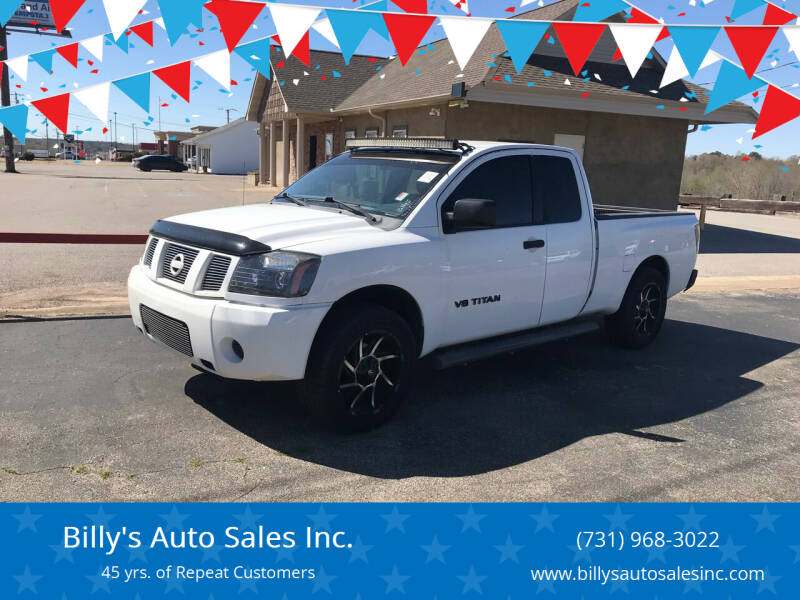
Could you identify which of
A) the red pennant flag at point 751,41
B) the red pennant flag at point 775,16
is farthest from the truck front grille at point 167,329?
the red pennant flag at point 775,16

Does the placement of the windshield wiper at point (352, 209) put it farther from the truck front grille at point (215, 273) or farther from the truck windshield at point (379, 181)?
the truck front grille at point (215, 273)

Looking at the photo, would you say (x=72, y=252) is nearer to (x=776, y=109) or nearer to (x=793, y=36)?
(x=776, y=109)

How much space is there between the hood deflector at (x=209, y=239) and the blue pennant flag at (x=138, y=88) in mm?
2310

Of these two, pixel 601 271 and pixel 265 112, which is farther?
pixel 265 112

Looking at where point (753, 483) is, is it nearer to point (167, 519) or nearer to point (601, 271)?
point (601, 271)

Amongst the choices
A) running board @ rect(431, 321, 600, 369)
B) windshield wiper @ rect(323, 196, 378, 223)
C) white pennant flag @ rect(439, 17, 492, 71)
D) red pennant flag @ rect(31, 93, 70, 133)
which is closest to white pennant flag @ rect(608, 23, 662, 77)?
white pennant flag @ rect(439, 17, 492, 71)

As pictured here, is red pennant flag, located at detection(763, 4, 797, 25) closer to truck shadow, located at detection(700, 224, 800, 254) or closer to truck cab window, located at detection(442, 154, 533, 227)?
truck cab window, located at detection(442, 154, 533, 227)

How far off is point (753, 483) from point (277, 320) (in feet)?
10.0

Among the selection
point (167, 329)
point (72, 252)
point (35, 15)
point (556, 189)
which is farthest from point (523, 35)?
point (35, 15)

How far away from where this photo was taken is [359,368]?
433 cm

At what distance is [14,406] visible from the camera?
4.65m

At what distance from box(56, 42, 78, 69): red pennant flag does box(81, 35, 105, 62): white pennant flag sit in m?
0.11

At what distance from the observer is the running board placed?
4.84m

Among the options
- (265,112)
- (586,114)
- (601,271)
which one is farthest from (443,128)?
(265,112)
